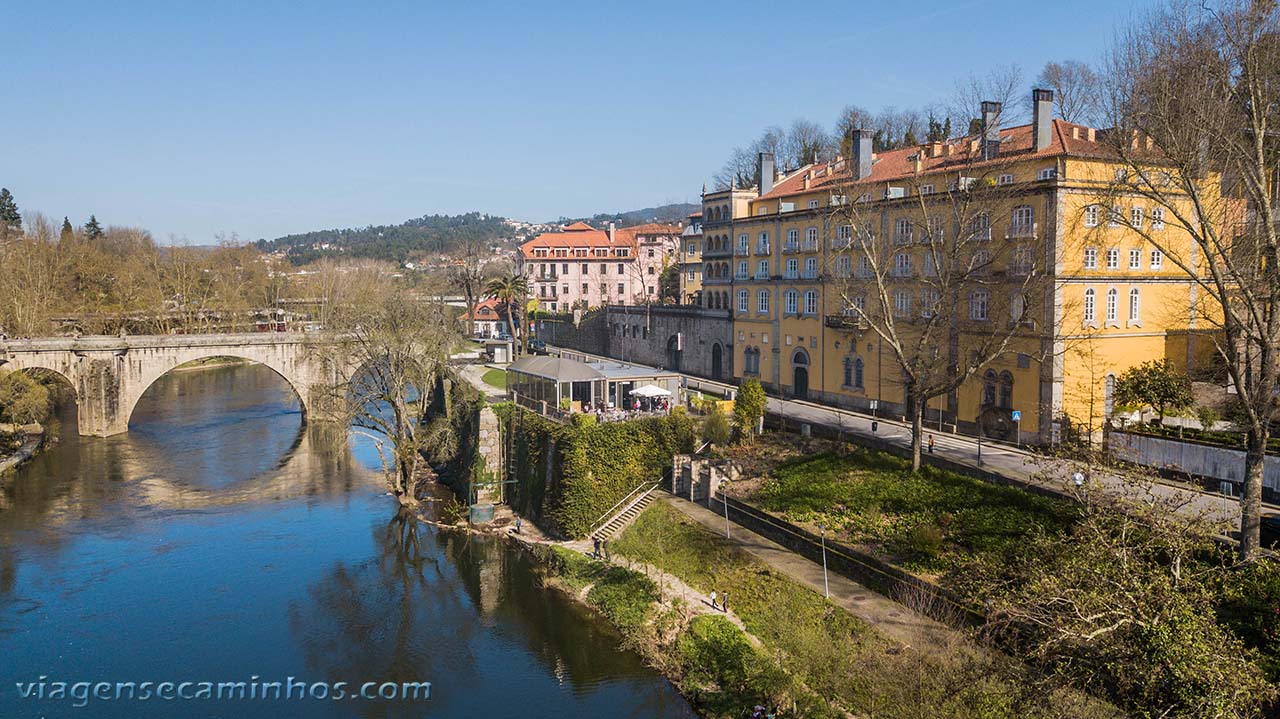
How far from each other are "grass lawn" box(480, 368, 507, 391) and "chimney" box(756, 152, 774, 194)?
18.3 m

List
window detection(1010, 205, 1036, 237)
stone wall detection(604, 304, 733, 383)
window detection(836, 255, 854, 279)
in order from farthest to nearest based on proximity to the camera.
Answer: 1. stone wall detection(604, 304, 733, 383)
2. window detection(836, 255, 854, 279)
3. window detection(1010, 205, 1036, 237)

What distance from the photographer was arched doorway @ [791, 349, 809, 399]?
148 ft

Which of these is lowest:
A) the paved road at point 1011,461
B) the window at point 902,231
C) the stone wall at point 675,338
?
the paved road at point 1011,461

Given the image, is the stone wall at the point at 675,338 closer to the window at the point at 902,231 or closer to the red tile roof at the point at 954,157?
the red tile roof at the point at 954,157

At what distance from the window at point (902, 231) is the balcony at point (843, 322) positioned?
3.76 metres

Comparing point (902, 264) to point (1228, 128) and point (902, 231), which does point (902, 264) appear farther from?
point (1228, 128)

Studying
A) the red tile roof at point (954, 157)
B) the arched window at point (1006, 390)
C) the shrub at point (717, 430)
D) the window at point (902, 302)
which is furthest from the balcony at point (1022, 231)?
the shrub at point (717, 430)

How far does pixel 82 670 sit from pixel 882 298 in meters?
25.4

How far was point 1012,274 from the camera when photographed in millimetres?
33250

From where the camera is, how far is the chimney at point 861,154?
138ft

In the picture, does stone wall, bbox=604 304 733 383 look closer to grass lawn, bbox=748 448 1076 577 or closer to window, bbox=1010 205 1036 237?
grass lawn, bbox=748 448 1076 577

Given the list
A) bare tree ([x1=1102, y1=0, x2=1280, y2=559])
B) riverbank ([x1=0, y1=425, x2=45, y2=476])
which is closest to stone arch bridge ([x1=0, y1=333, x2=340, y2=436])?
riverbank ([x1=0, y1=425, x2=45, y2=476])

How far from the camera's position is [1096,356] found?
32.1 meters

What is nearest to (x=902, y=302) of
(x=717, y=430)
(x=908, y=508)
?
(x=717, y=430)
